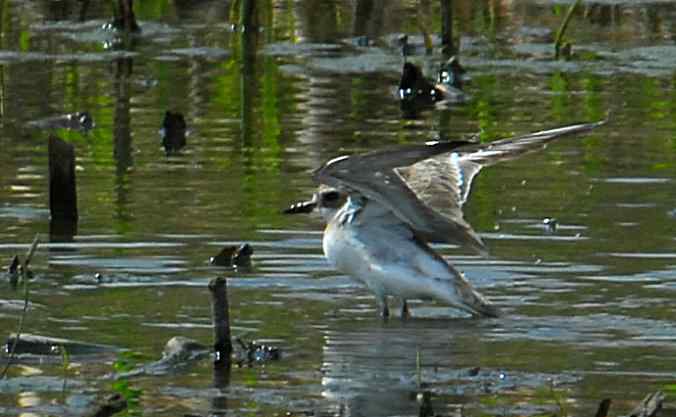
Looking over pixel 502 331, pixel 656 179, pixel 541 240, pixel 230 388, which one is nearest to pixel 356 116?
pixel 656 179

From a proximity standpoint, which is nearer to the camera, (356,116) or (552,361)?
(552,361)

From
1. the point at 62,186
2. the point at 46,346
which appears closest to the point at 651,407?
the point at 46,346

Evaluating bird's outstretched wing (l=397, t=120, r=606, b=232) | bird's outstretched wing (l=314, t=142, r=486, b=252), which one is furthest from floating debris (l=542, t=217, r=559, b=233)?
bird's outstretched wing (l=314, t=142, r=486, b=252)

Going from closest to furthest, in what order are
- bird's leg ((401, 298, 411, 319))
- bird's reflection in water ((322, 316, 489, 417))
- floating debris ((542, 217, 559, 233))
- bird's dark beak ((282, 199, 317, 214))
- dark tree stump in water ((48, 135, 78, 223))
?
bird's reflection in water ((322, 316, 489, 417)), bird's leg ((401, 298, 411, 319)), bird's dark beak ((282, 199, 317, 214)), floating debris ((542, 217, 559, 233)), dark tree stump in water ((48, 135, 78, 223))

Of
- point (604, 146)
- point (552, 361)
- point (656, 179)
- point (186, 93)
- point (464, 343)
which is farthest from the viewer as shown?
point (186, 93)

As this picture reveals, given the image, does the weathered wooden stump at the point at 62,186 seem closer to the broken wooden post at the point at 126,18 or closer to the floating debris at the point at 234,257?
the floating debris at the point at 234,257

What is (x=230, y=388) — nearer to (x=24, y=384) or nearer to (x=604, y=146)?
(x=24, y=384)

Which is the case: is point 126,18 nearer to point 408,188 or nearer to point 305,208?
point 305,208

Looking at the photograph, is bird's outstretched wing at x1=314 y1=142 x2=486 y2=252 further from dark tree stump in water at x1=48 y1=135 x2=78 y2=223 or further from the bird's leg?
dark tree stump in water at x1=48 y1=135 x2=78 y2=223

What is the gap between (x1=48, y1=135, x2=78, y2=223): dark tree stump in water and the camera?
1147 cm

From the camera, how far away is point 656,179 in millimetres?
12547

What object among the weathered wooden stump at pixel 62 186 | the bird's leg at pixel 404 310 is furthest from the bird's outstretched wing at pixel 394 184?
the weathered wooden stump at pixel 62 186

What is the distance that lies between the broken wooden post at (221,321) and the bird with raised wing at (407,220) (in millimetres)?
1028

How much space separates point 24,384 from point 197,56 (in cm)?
1140
